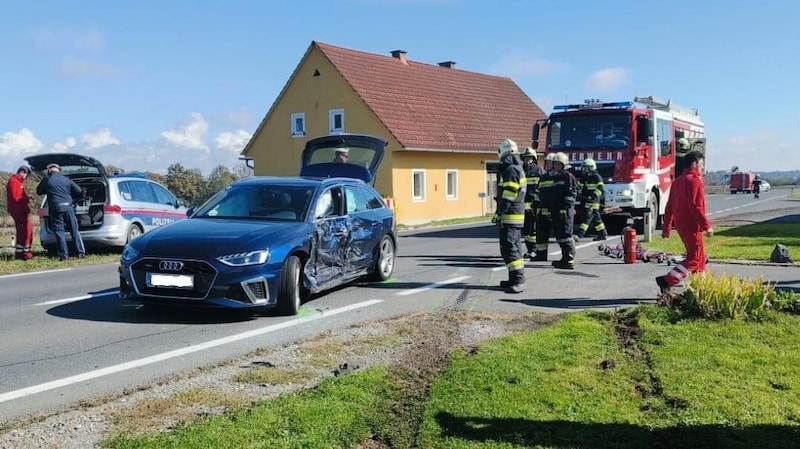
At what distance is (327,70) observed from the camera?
104 feet

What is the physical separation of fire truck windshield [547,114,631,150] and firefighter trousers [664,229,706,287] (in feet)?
30.1

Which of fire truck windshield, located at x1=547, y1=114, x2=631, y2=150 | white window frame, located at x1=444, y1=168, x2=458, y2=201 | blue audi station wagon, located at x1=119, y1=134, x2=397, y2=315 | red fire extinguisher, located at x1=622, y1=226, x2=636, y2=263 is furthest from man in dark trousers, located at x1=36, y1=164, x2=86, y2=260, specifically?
white window frame, located at x1=444, y1=168, x2=458, y2=201

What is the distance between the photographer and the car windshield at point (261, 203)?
856cm

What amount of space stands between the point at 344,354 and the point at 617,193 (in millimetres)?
12358

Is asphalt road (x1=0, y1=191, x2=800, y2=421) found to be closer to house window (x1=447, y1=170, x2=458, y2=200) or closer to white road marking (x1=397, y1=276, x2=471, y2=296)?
white road marking (x1=397, y1=276, x2=471, y2=296)

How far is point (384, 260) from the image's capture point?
414 inches

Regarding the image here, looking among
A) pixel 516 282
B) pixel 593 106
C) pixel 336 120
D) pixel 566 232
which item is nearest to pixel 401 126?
pixel 336 120

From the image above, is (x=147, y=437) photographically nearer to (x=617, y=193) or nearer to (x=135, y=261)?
(x=135, y=261)

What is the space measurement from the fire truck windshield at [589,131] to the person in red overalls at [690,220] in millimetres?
8960

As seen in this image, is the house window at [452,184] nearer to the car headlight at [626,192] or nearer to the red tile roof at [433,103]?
the red tile roof at [433,103]

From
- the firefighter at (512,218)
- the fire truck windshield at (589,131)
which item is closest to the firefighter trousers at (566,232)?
the firefighter at (512,218)

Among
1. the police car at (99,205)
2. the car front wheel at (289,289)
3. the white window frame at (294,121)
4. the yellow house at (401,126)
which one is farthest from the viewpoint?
the white window frame at (294,121)

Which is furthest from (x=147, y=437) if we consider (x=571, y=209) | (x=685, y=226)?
(x=571, y=209)

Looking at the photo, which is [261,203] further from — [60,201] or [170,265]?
[60,201]
